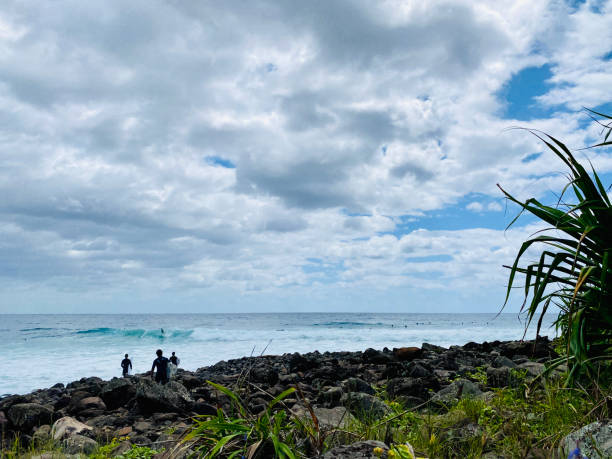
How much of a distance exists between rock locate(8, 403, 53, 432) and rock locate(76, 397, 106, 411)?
32.7 inches

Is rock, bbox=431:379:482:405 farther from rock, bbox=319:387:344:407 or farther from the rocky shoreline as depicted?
rock, bbox=319:387:344:407

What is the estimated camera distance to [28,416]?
8.05 m

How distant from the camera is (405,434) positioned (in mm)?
3816

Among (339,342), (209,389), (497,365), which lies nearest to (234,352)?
(339,342)

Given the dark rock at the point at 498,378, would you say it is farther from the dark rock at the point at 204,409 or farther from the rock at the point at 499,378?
the dark rock at the point at 204,409

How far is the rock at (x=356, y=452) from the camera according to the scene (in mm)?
2697

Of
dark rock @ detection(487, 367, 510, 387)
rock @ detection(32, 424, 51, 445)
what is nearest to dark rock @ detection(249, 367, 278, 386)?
rock @ detection(32, 424, 51, 445)

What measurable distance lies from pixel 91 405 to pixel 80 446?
165 inches

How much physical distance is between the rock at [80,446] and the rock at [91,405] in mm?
3712

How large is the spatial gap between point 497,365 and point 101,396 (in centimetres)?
747

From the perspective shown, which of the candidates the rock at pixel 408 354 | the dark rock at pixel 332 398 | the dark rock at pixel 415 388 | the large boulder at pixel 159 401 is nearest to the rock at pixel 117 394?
the large boulder at pixel 159 401

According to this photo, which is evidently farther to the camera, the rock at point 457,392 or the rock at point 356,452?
the rock at point 457,392

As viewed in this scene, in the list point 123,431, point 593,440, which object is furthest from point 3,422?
point 593,440

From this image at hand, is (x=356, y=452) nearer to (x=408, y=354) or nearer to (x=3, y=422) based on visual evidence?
(x=3, y=422)
